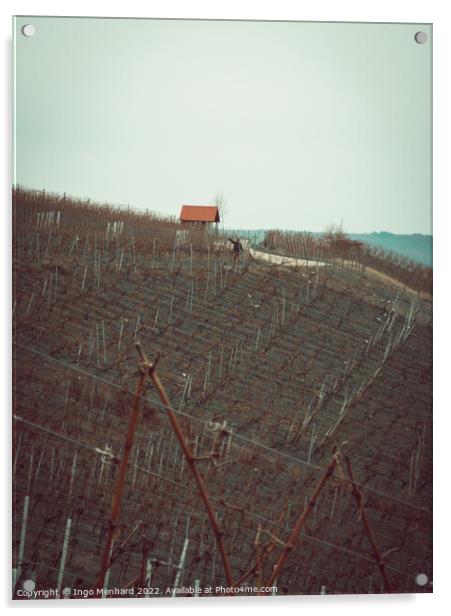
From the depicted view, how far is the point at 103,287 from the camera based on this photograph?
2635 millimetres

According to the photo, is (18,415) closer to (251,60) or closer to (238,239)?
(238,239)

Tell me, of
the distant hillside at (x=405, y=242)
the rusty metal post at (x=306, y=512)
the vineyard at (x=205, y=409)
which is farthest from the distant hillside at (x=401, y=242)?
the rusty metal post at (x=306, y=512)

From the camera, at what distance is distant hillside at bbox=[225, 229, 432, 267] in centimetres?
268

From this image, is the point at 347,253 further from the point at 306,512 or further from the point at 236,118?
the point at 306,512

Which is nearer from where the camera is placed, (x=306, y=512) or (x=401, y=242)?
(x=306, y=512)

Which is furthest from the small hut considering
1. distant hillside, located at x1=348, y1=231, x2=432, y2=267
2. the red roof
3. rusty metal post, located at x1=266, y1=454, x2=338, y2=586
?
rusty metal post, located at x1=266, y1=454, x2=338, y2=586

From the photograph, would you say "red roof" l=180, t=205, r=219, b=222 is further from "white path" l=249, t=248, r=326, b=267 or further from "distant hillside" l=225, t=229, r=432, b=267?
"white path" l=249, t=248, r=326, b=267

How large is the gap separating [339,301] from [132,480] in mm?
988

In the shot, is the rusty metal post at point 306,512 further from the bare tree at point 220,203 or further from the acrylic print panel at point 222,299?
the bare tree at point 220,203

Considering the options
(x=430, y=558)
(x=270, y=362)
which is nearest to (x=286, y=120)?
(x=270, y=362)

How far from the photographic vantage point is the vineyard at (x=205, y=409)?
2.52 meters
